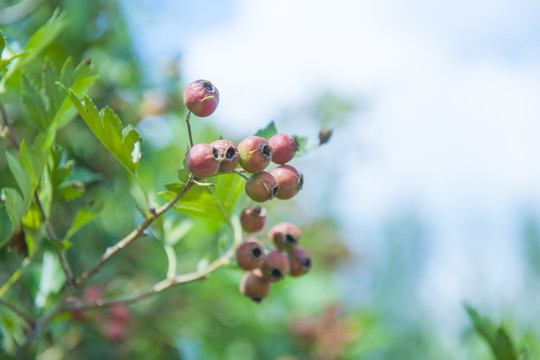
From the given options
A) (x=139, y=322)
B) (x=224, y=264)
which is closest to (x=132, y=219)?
(x=139, y=322)

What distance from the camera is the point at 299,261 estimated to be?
1055 millimetres

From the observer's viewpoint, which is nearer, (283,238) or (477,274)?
(283,238)

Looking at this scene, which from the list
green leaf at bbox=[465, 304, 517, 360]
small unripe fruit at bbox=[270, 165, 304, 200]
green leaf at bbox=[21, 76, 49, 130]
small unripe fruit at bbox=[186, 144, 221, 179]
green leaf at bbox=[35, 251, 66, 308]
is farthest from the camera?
green leaf at bbox=[35, 251, 66, 308]

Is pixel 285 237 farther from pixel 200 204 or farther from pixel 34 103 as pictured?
pixel 34 103

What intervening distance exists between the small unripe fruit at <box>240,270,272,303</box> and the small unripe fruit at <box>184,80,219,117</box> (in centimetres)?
37

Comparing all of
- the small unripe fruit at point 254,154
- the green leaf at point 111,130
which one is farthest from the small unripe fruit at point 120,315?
the small unripe fruit at point 254,154

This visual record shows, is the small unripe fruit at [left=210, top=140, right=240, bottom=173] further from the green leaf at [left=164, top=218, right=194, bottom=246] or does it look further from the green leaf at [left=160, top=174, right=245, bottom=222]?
the green leaf at [left=164, top=218, right=194, bottom=246]

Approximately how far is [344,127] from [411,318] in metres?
4.21

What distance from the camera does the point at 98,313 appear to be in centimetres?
174

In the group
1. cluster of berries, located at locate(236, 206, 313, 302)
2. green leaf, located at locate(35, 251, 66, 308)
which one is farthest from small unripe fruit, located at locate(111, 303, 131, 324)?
cluster of berries, located at locate(236, 206, 313, 302)

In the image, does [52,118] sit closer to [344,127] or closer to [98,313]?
[98,313]

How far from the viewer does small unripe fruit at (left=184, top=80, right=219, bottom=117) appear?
0.83 metres

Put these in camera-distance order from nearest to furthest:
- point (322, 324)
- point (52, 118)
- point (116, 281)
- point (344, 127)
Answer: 1. point (52, 118)
2. point (116, 281)
3. point (322, 324)
4. point (344, 127)

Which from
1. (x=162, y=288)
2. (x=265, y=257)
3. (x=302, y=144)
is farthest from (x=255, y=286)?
(x=302, y=144)
